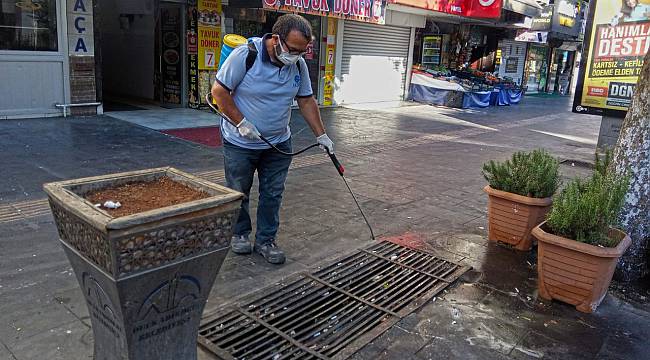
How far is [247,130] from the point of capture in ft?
11.7

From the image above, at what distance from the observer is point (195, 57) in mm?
11398

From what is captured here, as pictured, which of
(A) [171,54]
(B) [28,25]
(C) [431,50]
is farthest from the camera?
(C) [431,50]

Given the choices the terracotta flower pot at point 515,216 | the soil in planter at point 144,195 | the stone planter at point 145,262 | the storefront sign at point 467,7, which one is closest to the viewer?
the stone planter at point 145,262

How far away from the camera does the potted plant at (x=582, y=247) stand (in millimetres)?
3549

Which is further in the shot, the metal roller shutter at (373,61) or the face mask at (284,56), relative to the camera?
the metal roller shutter at (373,61)

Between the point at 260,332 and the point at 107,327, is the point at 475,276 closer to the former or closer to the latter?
the point at 260,332

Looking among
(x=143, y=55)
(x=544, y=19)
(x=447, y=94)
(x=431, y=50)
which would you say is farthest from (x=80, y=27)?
(x=544, y=19)

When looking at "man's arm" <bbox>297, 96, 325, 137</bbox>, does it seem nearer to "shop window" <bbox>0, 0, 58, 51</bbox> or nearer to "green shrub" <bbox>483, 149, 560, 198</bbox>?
"green shrub" <bbox>483, 149, 560, 198</bbox>

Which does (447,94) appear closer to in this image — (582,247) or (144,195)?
(582,247)

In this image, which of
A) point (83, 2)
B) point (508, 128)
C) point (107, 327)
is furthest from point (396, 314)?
point (508, 128)

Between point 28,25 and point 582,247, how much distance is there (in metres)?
9.20

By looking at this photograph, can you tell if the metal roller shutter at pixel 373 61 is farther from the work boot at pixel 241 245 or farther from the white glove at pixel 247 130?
the white glove at pixel 247 130

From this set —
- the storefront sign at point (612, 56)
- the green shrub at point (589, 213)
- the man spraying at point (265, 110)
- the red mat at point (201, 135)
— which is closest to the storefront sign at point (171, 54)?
the red mat at point (201, 135)

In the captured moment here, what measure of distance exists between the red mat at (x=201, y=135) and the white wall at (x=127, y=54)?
12.8ft
